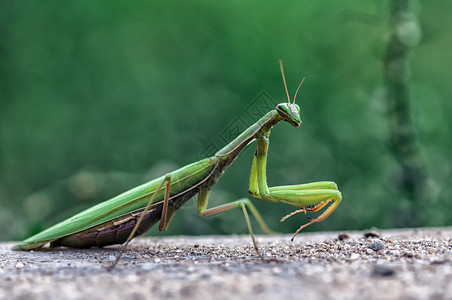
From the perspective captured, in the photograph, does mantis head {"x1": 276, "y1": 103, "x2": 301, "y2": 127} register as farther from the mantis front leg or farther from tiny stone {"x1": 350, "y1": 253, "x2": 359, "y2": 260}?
tiny stone {"x1": 350, "y1": 253, "x2": 359, "y2": 260}

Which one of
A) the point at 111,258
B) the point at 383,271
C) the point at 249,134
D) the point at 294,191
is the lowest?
the point at 383,271

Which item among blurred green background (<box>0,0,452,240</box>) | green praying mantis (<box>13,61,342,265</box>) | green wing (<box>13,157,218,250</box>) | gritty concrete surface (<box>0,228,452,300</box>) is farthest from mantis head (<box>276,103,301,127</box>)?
blurred green background (<box>0,0,452,240</box>)

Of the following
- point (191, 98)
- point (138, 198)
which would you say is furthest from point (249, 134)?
point (191, 98)

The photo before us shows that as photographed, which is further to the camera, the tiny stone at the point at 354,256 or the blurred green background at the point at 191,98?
the blurred green background at the point at 191,98

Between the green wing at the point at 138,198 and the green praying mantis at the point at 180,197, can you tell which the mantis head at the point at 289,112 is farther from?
the green wing at the point at 138,198

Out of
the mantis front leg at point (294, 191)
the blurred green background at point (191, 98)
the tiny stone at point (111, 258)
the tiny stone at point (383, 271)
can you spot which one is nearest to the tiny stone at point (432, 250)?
the mantis front leg at point (294, 191)

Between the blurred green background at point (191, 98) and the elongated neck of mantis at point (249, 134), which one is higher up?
the blurred green background at point (191, 98)

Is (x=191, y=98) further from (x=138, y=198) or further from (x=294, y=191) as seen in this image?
(x=294, y=191)
